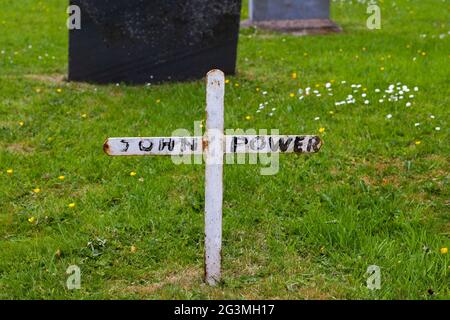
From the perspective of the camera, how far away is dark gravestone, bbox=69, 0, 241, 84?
329 inches

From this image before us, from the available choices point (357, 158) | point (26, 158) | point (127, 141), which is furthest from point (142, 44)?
point (127, 141)

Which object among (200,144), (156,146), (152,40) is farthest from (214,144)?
(152,40)

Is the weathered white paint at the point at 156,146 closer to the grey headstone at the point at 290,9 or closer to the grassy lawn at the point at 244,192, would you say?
the grassy lawn at the point at 244,192

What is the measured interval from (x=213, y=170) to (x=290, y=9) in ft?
31.0

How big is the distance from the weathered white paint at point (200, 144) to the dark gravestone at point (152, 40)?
4.99 m

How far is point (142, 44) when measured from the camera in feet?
27.8

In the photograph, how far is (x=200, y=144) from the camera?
3.75 meters

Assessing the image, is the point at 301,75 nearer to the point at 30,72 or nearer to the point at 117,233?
the point at 30,72

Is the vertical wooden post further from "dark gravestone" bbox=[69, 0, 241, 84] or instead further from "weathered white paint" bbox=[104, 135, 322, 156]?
"dark gravestone" bbox=[69, 0, 241, 84]

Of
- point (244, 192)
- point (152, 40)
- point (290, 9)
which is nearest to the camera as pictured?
point (244, 192)

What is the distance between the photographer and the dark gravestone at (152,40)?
8.37m

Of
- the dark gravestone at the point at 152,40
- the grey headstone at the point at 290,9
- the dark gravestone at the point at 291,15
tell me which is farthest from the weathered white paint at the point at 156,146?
the grey headstone at the point at 290,9

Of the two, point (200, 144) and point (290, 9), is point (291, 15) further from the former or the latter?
point (200, 144)

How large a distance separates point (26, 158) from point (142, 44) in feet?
9.75
